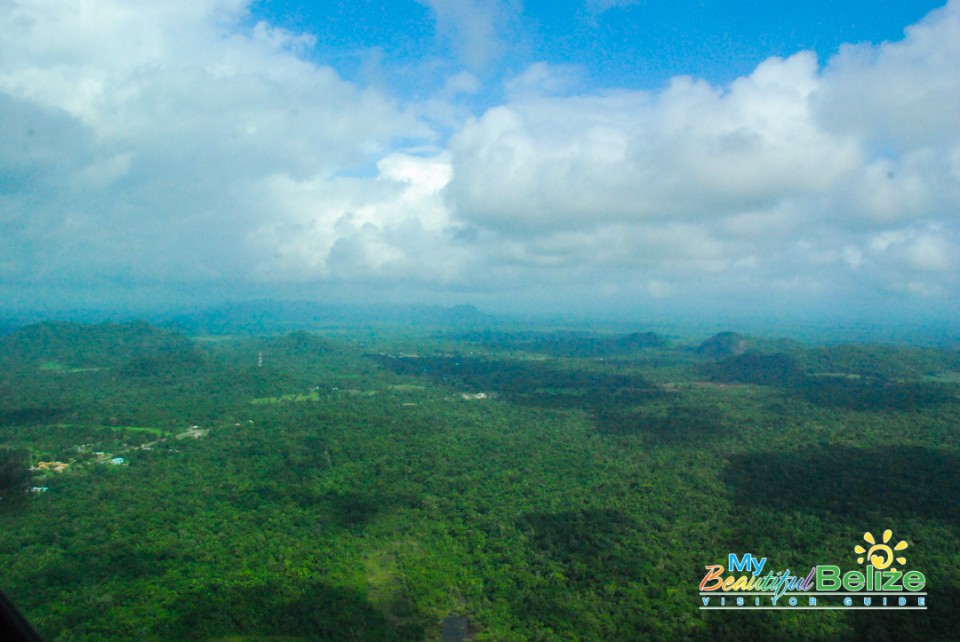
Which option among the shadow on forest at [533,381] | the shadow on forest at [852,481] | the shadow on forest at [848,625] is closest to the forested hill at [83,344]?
the shadow on forest at [533,381]

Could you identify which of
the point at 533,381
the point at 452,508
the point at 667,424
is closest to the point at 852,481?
the point at 667,424

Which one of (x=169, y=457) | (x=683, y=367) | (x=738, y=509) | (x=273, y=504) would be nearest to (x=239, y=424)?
(x=169, y=457)

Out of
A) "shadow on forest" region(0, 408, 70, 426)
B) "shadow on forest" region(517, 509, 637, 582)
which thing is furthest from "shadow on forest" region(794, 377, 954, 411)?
"shadow on forest" region(0, 408, 70, 426)

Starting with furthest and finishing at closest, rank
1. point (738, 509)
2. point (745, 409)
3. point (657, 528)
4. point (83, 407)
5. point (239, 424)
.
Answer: point (745, 409), point (83, 407), point (239, 424), point (738, 509), point (657, 528)

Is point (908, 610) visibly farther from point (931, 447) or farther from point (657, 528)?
point (931, 447)

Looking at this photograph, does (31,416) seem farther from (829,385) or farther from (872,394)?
(829,385)

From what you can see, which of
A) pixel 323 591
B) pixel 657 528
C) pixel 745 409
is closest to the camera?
pixel 323 591

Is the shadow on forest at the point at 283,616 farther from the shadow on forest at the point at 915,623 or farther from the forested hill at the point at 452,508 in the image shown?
the shadow on forest at the point at 915,623

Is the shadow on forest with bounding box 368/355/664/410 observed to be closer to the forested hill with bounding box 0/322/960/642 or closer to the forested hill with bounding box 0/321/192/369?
the forested hill with bounding box 0/322/960/642
